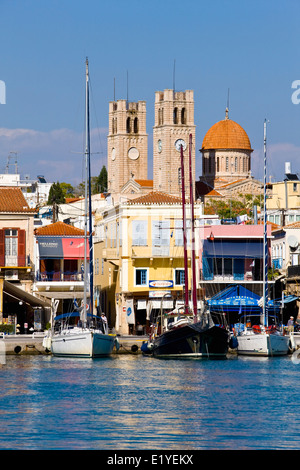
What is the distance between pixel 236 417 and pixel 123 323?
3651 centimetres

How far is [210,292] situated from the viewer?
71000 millimetres

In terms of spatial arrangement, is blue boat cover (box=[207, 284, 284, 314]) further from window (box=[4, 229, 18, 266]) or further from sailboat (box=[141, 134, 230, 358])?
window (box=[4, 229, 18, 266])

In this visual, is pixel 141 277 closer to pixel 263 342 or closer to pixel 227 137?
pixel 263 342

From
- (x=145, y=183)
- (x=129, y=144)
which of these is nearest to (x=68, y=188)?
(x=129, y=144)

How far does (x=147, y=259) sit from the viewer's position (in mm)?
70562

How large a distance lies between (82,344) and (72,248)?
729 inches

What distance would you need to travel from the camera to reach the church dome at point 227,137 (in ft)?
554

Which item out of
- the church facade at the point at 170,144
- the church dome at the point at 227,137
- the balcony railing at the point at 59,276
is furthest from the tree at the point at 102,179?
the balcony railing at the point at 59,276

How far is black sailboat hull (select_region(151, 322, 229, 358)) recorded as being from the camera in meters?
55.1

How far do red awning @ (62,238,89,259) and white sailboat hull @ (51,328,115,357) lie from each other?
16442mm

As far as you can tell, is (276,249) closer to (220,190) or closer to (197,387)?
(197,387)

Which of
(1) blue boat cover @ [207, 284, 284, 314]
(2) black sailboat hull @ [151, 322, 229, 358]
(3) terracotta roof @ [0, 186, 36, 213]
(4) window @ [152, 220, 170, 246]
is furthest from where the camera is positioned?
(3) terracotta roof @ [0, 186, 36, 213]

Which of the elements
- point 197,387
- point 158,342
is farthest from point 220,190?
point 197,387

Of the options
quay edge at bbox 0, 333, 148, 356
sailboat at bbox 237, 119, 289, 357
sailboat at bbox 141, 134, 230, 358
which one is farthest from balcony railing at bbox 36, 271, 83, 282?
sailboat at bbox 237, 119, 289, 357
